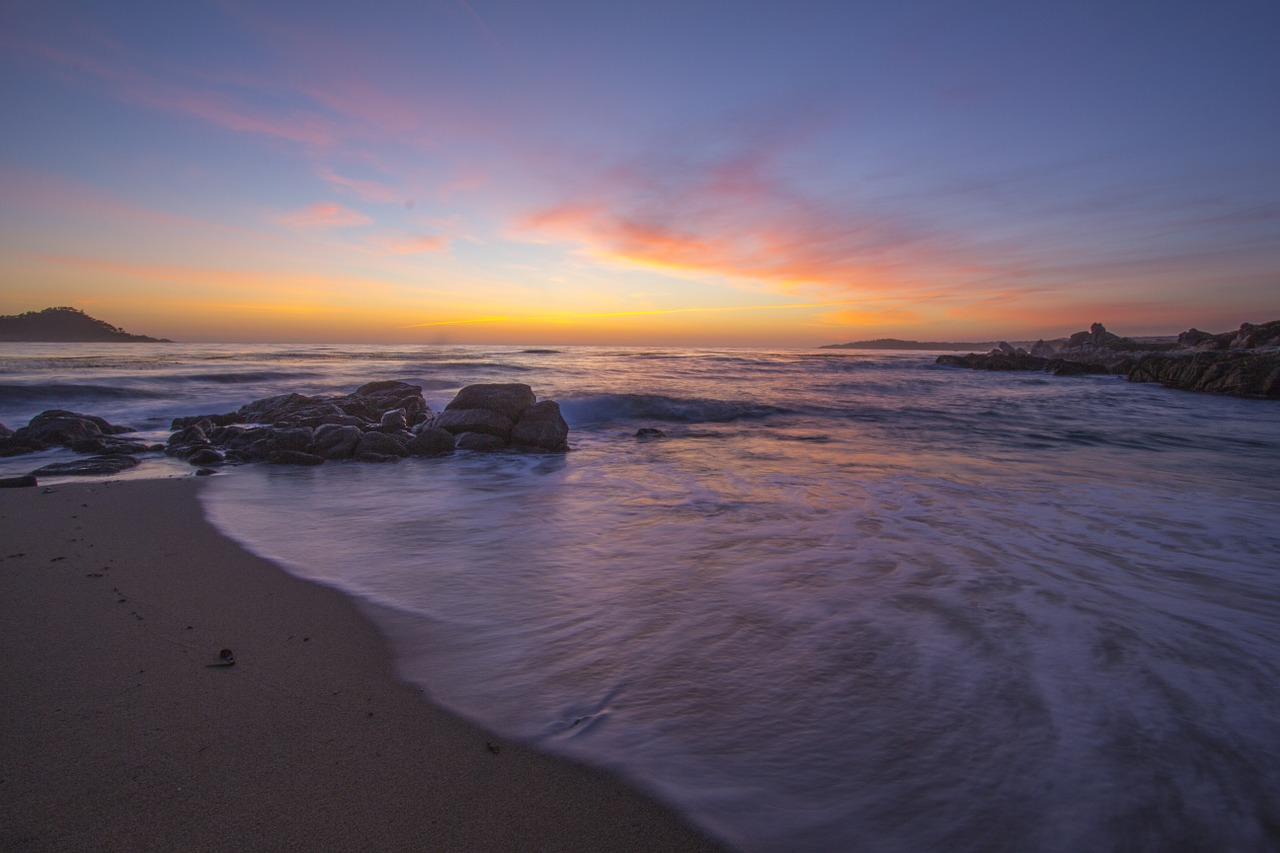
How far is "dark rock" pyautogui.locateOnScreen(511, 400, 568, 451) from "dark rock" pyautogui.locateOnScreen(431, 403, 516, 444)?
0.18 m

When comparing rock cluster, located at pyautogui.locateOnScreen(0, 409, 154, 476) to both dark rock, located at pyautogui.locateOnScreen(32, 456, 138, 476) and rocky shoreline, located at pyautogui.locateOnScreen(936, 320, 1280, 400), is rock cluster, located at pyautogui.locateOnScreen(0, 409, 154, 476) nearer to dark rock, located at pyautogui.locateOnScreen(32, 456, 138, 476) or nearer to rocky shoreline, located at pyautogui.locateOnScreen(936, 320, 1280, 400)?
dark rock, located at pyautogui.locateOnScreen(32, 456, 138, 476)

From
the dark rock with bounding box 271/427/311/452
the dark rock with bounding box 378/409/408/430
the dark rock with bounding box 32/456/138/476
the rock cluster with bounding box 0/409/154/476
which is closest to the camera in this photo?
the dark rock with bounding box 32/456/138/476

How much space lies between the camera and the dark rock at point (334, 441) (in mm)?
8750

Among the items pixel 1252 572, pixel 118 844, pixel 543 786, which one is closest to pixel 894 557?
pixel 1252 572

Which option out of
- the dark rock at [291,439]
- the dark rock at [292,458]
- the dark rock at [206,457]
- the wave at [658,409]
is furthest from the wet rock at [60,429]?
the wave at [658,409]

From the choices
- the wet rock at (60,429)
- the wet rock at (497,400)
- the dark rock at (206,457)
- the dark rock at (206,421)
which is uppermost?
the wet rock at (497,400)

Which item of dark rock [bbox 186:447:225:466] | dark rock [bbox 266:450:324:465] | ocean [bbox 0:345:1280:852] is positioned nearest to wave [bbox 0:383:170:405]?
ocean [bbox 0:345:1280:852]

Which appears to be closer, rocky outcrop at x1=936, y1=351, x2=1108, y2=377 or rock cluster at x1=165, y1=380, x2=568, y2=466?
rock cluster at x1=165, y1=380, x2=568, y2=466

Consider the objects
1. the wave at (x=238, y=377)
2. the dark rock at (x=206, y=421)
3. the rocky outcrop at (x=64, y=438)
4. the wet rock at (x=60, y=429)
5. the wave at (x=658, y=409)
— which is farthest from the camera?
the wave at (x=238, y=377)

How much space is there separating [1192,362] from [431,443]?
97.4 ft

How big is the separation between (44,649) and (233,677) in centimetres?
104

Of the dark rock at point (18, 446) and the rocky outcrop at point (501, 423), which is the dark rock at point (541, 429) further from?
the dark rock at point (18, 446)

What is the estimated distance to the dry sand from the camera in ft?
5.60

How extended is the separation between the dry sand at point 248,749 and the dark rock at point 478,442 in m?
6.35
